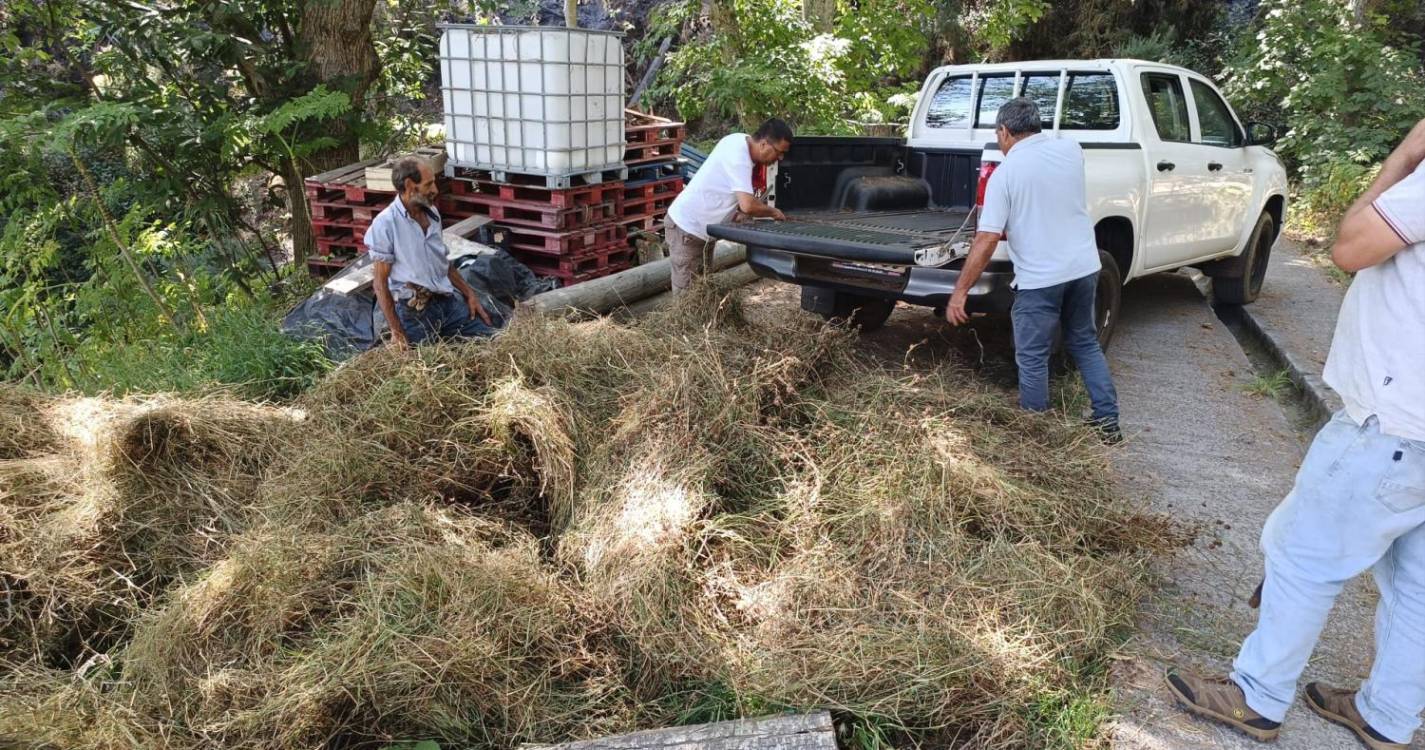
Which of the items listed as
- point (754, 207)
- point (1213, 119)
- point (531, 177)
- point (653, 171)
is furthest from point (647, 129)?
point (1213, 119)

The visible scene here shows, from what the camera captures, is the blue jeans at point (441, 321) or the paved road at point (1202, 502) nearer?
the paved road at point (1202, 502)

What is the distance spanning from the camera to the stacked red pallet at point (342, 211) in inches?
279

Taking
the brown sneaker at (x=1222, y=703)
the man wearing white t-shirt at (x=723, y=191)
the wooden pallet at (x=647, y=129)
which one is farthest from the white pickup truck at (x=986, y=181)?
the brown sneaker at (x=1222, y=703)

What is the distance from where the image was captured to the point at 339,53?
8281 mm

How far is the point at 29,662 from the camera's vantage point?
305cm

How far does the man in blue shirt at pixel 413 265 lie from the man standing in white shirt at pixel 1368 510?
398 cm

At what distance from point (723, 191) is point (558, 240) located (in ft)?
5.32

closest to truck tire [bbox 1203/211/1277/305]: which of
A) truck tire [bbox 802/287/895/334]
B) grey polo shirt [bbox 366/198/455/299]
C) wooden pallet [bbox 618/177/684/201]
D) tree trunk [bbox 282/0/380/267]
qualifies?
truck tire [bbox 802/287/895/334]

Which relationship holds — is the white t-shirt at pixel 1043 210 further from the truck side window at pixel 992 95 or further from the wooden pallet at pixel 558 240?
the wooden pallet at pixel 558 240

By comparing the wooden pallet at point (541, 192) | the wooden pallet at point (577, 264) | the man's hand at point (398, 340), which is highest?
the wooden pallet at point (541, 192)

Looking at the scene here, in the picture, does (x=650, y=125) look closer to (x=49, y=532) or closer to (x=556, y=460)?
(x=556, y=460)

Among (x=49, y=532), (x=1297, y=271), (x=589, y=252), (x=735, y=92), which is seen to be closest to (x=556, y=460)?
(x=49, y=532)

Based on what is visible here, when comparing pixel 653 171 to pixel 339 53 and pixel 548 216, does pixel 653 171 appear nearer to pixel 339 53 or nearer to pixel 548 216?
pixel 548 216

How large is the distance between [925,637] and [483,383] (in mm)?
2386
